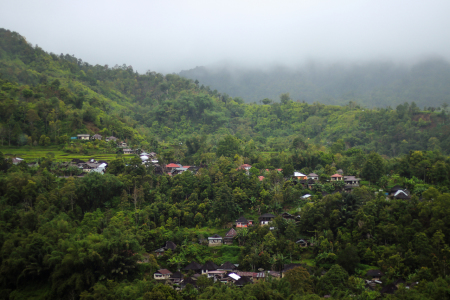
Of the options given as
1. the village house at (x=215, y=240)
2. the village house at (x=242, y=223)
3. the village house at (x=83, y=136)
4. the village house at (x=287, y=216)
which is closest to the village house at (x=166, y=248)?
the village house at (x=215, y=240)

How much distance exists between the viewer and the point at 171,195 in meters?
27.4

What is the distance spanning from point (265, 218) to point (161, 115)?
3272cm

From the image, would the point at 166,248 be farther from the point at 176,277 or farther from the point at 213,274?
the point at 213,274

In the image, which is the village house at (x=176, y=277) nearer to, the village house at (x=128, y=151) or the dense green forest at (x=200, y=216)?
the dense green forest at (x=200, y=216)

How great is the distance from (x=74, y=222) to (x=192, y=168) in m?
11.8

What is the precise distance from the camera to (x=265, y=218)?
25.2 metres

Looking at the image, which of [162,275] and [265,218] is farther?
[265,218]

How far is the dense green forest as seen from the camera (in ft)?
62.7

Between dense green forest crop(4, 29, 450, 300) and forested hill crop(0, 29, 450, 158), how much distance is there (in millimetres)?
335

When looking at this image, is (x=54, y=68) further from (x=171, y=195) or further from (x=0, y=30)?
(x=171, y=195)

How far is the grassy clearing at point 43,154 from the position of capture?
102 ft

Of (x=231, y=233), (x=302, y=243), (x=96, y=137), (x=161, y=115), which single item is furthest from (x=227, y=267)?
(x=161, y=115)

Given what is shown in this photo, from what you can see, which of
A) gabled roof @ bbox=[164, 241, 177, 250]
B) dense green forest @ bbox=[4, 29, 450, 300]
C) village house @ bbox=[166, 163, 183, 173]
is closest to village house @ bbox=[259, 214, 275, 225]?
dense green forest @ bbox=[4, 29, 450, 300]

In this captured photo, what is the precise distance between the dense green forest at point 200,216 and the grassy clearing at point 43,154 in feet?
1.15
